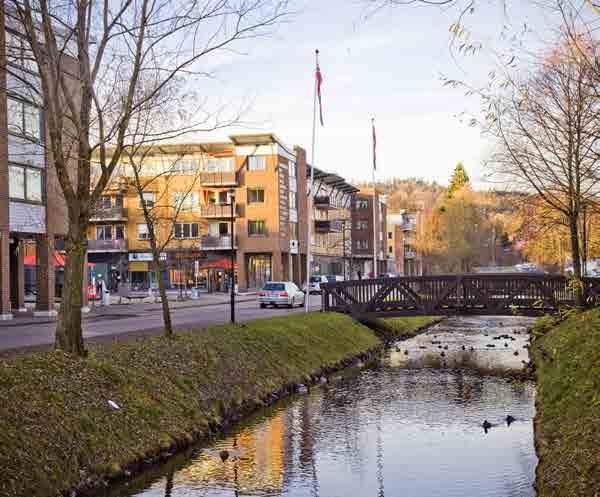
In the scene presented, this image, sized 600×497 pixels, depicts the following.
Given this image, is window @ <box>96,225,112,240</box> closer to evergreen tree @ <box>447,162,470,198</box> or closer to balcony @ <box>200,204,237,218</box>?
balcony @ <box>200,204,237,218</box>

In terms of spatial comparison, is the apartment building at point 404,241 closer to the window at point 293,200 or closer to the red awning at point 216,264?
the window at point 293,200

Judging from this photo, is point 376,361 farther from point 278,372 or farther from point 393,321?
point 393,321

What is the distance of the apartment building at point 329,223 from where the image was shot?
102 meters

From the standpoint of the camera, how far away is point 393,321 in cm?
4425

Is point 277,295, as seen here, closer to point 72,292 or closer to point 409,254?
point 72,292

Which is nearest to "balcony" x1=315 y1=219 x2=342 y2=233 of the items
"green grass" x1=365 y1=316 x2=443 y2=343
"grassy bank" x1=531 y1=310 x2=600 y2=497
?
"green grass" x1=365 y1=316 x2=443 y2=343

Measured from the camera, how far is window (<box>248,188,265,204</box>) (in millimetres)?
83312

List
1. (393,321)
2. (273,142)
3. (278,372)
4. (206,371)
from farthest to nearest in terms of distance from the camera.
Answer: (273,142) → (393,321) → (278,372) → (206,371)

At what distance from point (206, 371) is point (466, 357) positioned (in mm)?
14731

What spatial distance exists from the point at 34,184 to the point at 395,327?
19563 mm

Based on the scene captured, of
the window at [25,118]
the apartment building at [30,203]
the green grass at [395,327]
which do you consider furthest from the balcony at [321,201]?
the window at [25,118]

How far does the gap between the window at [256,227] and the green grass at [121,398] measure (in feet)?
188

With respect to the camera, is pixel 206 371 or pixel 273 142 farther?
pixel 273 142

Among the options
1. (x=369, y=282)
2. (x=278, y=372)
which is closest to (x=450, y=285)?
(x=369, y=282)
